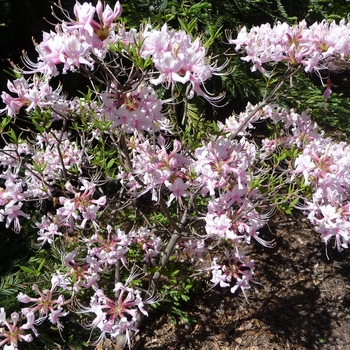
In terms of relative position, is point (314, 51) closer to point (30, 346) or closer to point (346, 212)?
point (346, 212)

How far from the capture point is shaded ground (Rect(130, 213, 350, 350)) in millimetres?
2770

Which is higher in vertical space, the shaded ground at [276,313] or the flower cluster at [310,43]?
the flower cluster at [310,43]

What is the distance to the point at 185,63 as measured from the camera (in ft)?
4.26

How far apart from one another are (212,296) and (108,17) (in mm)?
2299

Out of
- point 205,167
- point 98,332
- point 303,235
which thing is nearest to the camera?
point 205,167

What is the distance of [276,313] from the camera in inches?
117

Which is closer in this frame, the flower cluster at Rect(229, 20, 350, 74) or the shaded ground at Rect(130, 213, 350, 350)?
the flower cluster at Rect(229, 20, 350, 74)

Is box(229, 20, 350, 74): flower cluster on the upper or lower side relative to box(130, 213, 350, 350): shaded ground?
upper

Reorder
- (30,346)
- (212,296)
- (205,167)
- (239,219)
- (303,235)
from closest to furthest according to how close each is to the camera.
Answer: (205,167) → (239,219) → (30,346) → (212,296) → (303,235)

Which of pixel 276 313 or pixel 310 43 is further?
pixel 276 313

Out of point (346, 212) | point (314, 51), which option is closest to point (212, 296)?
point (346, 212)

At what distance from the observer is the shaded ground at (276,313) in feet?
9.09

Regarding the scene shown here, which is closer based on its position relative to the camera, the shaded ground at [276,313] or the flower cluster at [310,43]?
the flower cluster at [310,43]

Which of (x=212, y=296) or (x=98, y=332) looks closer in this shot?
(x=98, y=332)
